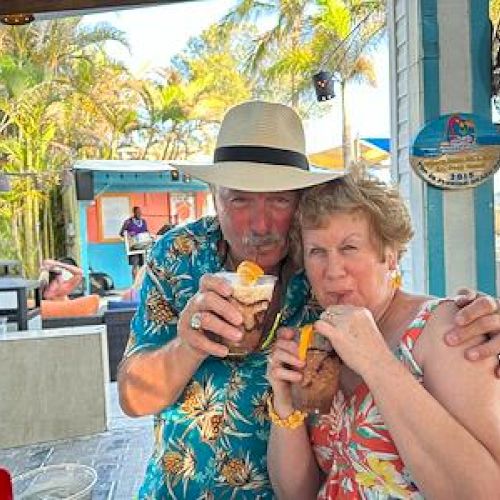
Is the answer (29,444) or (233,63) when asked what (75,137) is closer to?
(233,63)

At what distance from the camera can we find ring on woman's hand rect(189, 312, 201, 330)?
1159 mm

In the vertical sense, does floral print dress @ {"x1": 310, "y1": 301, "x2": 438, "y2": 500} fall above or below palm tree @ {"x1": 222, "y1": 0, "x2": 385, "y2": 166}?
below

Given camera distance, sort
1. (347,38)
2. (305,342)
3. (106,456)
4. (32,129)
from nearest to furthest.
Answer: (305,342), (106,456), (32,129), (347,38)

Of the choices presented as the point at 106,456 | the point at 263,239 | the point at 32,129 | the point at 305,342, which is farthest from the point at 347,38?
the point at 305,342

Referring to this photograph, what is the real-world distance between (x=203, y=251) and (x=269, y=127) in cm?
33

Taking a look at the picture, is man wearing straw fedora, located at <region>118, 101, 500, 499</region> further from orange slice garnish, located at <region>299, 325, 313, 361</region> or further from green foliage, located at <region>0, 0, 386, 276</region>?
green foliage, located at <region>0, 0, 386, 276</region>

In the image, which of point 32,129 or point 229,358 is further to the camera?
point 32,129

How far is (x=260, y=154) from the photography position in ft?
4.54

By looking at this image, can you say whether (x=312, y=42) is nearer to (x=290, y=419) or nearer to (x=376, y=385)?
(x=290, y=419)

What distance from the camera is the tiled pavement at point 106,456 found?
3.70m

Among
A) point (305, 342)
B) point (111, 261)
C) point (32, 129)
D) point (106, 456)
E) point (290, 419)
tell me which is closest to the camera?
point (305, 342)

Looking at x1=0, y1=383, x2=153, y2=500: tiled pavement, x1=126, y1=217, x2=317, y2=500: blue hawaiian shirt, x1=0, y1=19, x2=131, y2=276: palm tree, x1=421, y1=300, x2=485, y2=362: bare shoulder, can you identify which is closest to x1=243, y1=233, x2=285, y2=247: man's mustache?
x1=126, y1=217, x2=317, y2=500: blue hawaiian shirt

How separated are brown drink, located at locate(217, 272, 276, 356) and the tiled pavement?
2.71m

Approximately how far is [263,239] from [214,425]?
0.42m
